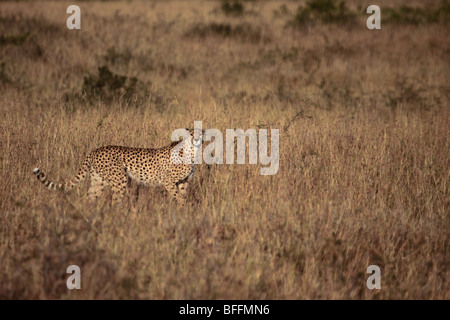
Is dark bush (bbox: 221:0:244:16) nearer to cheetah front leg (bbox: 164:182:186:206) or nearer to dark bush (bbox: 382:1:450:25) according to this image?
dark bush (bbox: 382:1:450:25)

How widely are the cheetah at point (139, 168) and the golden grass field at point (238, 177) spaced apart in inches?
5.0

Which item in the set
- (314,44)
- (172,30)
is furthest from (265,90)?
(172,30)

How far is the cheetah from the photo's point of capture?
4695 millimetres

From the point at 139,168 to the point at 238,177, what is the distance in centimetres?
99

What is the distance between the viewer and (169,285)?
11.0 feet

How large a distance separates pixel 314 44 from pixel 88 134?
7552 millimetres

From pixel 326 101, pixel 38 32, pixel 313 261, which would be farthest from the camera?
pixel 38 32

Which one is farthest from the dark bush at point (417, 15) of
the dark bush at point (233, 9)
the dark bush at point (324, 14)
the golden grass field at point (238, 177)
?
the dark bush at point (233, 9)

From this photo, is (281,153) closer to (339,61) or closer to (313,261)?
(313,261)

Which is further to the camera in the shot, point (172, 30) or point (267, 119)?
point (172, 30)

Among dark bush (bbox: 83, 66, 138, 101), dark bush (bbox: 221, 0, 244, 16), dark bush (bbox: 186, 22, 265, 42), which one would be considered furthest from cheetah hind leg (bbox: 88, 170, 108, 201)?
dark bush (bbox: 221, 0, 244, 16)

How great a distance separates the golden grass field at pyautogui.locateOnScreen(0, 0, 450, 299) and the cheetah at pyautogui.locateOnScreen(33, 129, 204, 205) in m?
0.13

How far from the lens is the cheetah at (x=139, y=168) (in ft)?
15.4

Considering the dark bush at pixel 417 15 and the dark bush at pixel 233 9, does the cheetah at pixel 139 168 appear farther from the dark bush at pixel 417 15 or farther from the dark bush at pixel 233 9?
the dark bush at pixel 233 9
